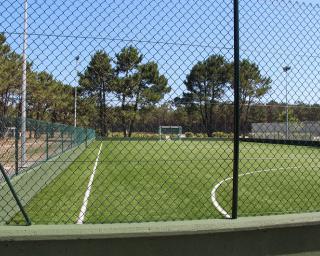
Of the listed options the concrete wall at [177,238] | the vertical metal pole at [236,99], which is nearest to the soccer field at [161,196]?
the vertical metal pole at [236,99]

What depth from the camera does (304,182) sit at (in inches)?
612

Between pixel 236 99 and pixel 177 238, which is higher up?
pixel 236 99

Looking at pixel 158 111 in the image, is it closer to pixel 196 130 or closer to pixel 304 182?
pixel 196 130

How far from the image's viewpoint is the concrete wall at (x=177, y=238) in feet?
14.2

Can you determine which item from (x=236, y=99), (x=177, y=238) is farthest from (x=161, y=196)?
(x=177, y=238)

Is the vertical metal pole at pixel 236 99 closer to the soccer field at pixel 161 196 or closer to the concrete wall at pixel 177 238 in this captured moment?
the concrete wall at pixel 177 238

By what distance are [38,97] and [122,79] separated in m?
36.4

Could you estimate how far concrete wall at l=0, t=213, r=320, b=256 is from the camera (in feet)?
14.2

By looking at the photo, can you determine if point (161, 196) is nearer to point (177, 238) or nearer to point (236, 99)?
point (236, 99)

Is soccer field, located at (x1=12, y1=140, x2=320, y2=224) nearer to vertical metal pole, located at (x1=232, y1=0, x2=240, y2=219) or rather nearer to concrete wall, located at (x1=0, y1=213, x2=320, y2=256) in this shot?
vertical metal pole, located at (x1=232, y1=0, x2=240, y2=219)

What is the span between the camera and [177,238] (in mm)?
4613

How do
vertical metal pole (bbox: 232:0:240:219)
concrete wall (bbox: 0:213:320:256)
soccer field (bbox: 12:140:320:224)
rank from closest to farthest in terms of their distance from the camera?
concrete wall (bbox: 0:213:320:256)
vertical metal pole (bbox: 232:0:240:219)
soccer field (bbox: 12:140:320:224)

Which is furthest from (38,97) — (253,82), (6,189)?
(253,82)

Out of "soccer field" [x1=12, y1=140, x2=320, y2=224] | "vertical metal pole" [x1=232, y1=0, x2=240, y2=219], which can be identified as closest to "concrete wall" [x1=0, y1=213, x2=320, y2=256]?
"vertical metal pole" [x1=232, y1=0, x2=240, y2=219]
